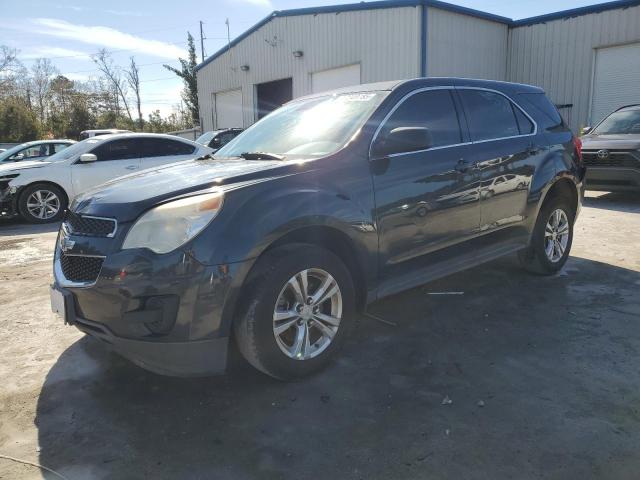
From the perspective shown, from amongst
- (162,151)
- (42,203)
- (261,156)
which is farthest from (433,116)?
(42,203)

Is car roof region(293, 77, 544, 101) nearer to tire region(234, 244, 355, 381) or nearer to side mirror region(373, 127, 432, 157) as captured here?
side mirror region(373, 127, 432, 157)

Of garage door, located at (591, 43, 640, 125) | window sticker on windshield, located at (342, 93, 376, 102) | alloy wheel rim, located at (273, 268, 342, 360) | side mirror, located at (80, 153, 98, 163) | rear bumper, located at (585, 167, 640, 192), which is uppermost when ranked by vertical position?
garage door, located at (591, 43, 640, 125)

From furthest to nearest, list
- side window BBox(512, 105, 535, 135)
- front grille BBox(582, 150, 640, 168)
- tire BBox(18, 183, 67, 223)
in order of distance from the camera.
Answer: tire BBox(18, 183, 67, 223) < front grille BBox(582, 150, 640, 168) < side window BBox(512, 105, 535, 135)

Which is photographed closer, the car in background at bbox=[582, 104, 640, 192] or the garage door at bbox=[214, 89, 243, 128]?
the car in background at bbox=[582, 104, 640, 192]

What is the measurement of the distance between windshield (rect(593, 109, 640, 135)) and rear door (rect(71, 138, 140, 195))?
931 cm

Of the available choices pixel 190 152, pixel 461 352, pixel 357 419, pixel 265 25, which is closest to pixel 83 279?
pixel 357 419

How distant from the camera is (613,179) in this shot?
9.31 metres

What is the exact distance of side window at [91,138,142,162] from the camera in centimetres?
964

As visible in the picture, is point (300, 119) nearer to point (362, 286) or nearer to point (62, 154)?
point (362, 286)

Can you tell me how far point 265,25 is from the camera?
21.0 m

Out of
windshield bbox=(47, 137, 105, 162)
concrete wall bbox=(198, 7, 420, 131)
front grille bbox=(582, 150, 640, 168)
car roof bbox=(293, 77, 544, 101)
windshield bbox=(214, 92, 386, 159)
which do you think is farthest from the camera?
concrete wall bbox=(198, 7, 420, 131)

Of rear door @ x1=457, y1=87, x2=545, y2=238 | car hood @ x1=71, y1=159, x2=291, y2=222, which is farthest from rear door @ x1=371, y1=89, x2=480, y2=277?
car hood @ x1=71, y1=159, x2=291, y2=222

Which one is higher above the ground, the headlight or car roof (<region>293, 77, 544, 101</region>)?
car roof (<region>293, 77, 544, 101</region>)

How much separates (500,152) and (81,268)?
3.33 metres
